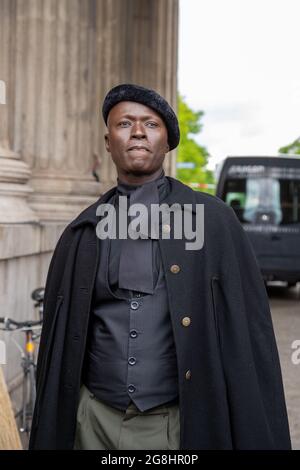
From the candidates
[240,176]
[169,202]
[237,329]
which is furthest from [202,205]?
[240,176]

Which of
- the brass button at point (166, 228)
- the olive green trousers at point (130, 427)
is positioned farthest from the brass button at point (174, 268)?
the olive green trousers at point (130, 427)

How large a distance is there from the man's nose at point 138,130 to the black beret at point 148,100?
0.22 feet

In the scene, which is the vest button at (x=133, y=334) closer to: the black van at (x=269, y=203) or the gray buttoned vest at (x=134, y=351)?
the gray buttoned vest at (x=134, y=351)

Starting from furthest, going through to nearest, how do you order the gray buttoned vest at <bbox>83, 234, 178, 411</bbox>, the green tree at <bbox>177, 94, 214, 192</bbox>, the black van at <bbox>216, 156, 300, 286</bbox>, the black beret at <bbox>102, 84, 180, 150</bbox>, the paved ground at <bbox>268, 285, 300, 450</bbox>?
1. the green tree at <bbox>177, 94, 214, 192</bbox>
2. the black van at <bbox>216, 156, 300, 286</bbox>
3. the paved ground at <bbox>268, 285, 300, 450</bbox>
4. the black beret at <bbox>102, 84, 180, 150</bbox>
5. the gray buttoned vest at <bbox>83, 234, 178, 411</bbox>

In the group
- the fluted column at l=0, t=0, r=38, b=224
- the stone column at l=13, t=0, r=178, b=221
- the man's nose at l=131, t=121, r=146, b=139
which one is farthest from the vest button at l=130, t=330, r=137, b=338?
the stone column at l=13, t=0, r=178, b=221

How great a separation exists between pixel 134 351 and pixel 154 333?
0.26ft

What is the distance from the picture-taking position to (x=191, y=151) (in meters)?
74.6

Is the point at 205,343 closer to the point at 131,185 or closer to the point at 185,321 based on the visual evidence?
the point at 185,321

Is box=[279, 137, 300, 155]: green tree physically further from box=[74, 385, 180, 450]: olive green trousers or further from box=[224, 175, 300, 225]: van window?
box=[74, 385, 180, 450]: olive green trousers

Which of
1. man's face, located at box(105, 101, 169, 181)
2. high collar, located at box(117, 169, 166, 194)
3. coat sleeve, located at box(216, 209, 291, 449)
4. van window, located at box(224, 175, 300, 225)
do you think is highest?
van window, located at box(224, 175, 300, 225)

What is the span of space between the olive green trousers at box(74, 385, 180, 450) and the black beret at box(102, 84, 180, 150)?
85cm

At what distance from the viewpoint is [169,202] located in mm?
2959

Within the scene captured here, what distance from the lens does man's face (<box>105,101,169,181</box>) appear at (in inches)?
112
